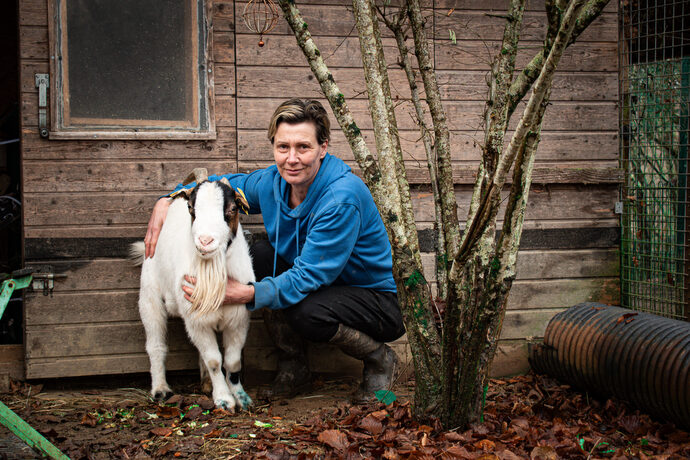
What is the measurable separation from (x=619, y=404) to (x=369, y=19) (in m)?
2.70

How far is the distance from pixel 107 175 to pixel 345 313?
198 cm

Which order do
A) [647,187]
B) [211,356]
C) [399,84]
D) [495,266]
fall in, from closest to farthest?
[495,266] < [211,356] < [399,84] < [647,187]

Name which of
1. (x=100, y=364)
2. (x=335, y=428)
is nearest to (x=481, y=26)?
(x=335, y=428)

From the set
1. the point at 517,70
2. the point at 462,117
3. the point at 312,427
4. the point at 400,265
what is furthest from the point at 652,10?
the point at 312,427

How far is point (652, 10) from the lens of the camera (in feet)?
15.5

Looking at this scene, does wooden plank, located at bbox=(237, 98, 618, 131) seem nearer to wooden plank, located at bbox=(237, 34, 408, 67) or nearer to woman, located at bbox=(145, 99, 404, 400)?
wooden plank, located at bbox=(237, 34, 408, 67)

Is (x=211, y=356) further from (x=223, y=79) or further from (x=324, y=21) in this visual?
(x=324, y=21)

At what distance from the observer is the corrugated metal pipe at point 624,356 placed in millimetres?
3248

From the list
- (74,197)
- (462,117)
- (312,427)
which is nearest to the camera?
(312,427)

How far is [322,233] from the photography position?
3.41 meters

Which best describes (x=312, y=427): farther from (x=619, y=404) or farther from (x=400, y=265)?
(x=619, y=404)

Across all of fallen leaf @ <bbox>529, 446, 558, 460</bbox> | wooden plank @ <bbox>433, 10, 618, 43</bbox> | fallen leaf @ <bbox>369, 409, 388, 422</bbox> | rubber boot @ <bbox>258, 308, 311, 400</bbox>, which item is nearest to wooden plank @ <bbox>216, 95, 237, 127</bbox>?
rubber boot @ <bbox>258, 308, 311, 400</bbox>

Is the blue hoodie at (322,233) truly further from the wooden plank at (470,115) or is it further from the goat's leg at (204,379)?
the goat's leg at (204,379)

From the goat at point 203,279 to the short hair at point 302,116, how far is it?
1.60ft
